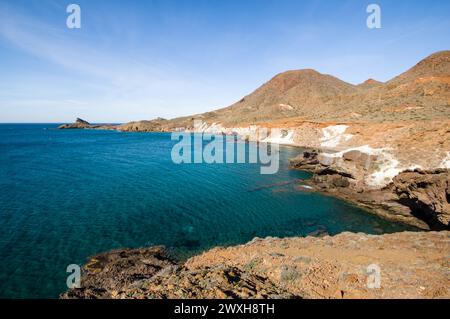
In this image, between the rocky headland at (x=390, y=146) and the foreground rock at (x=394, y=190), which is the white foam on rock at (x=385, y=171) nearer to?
the rocky headland at (x=390, y=146)

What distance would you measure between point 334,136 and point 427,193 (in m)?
38.9

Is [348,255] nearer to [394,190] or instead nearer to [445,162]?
[394,190]

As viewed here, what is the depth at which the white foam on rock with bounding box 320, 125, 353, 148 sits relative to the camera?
53194mm

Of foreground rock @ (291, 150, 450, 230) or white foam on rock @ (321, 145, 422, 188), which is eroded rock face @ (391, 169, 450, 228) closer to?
foreground rock @ (291, 150, 450, 230)

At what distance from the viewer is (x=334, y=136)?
55.8 metres

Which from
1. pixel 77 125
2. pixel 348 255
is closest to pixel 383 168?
pixel 348 255

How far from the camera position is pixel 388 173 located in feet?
79.6

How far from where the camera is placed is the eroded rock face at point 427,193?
17562mm

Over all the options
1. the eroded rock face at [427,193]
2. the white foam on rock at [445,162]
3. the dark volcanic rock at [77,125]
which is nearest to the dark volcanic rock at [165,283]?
the eroded rock face at [427,193]

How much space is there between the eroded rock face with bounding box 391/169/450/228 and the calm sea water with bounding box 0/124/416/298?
2.52m

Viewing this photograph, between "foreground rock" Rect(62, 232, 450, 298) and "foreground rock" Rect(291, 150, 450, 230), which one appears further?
"foreground rock" Rect(291, 150, 450, 230)

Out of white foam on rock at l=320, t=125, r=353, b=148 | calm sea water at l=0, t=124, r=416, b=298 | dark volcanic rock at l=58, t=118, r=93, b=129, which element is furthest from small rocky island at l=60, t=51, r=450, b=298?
dark volcanic rock at l=58, t=118, r=93, b=129

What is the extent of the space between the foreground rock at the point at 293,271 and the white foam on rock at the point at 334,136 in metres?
44.4

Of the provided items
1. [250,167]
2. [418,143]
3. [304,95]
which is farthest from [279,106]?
[418,143]
